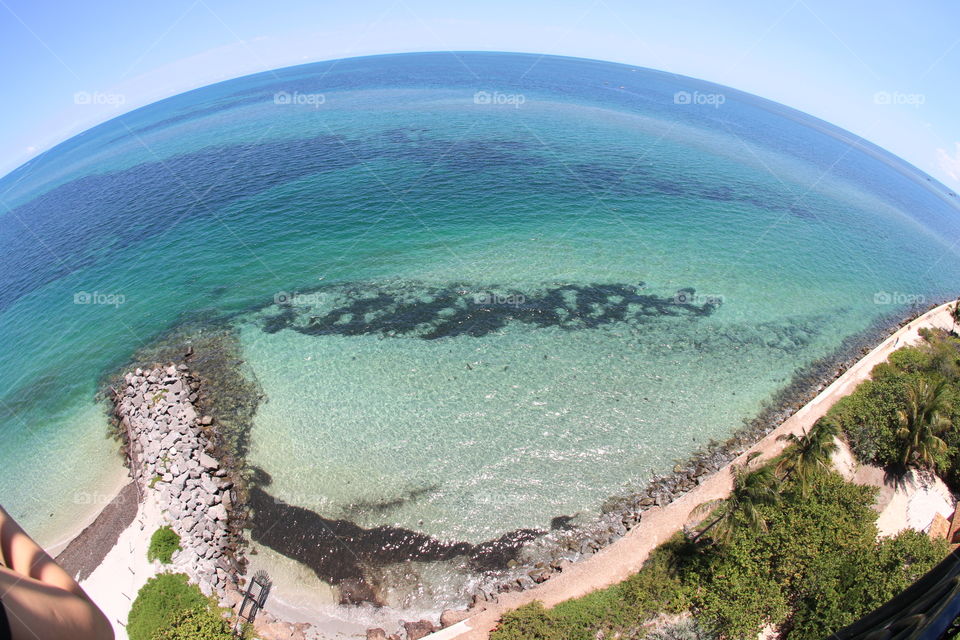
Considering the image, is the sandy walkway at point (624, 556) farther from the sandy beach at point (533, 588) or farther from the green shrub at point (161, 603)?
the green shrub at point (161, 603)

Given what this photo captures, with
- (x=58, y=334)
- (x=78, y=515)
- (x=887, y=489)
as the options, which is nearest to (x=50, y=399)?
(x=58, y=334)

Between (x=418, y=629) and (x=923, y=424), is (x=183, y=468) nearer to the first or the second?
(x=418, y=629)

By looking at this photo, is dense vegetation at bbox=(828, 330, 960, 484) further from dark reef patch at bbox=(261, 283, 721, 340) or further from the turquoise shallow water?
dark reef patch at bbox=(261, 283, 721, 340)

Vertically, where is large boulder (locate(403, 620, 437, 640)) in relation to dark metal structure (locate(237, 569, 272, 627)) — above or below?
below

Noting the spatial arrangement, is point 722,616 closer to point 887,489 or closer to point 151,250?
point 887,489

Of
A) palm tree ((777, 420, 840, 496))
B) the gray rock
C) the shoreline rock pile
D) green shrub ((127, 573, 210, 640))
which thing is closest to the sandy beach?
green shrub ((127, 573, 210, 640))

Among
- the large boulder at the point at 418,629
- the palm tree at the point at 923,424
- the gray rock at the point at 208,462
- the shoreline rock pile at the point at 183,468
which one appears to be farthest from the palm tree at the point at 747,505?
the gray rock at the point at 208,462
